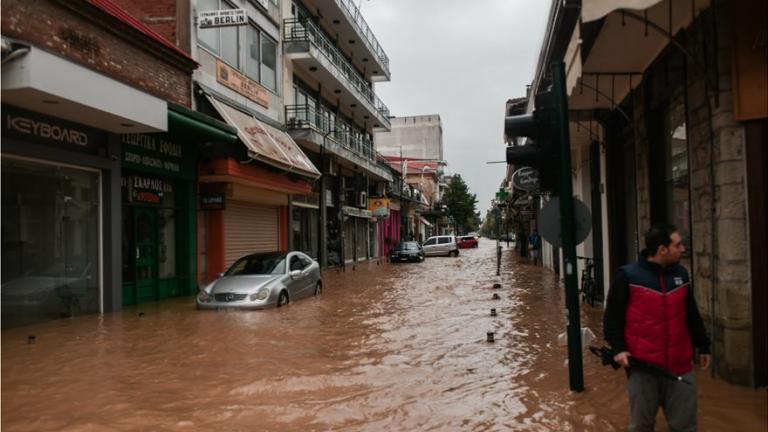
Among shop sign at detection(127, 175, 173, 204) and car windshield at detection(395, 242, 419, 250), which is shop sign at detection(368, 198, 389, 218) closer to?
car windshield at detection(395, 242, 419, 250)

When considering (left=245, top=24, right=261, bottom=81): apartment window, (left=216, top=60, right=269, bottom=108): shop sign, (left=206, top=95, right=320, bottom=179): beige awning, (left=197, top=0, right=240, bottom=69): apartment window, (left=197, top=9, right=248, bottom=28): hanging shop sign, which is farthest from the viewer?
(left=245, top=24, right=261, bottom=81): apartment window

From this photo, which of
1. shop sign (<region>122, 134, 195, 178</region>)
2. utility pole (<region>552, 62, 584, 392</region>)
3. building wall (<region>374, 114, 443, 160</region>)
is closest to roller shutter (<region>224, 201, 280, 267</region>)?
shop sign (<region>122, 134, 195, 178</region>)

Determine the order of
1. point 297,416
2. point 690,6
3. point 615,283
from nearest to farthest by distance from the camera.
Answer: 1. point 615,283
2. point 297,416
3. point 690,6

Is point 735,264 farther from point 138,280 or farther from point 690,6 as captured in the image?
point 138,280

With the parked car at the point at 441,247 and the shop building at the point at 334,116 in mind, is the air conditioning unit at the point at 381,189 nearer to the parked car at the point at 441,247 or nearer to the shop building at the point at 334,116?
the shop building at the point at 334,116

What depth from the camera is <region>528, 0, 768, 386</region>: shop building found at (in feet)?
18.1

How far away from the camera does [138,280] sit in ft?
49.3

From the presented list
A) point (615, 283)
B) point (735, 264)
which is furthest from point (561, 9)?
point (615, 283)

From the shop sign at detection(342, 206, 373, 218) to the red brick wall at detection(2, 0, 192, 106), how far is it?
17791mm

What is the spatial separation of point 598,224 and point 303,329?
726cm

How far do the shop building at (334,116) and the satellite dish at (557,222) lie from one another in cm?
1867

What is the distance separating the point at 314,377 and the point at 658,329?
4.35 m

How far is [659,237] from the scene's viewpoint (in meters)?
3.91

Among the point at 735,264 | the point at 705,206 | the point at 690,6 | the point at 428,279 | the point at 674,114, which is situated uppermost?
the point at 690,6
